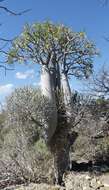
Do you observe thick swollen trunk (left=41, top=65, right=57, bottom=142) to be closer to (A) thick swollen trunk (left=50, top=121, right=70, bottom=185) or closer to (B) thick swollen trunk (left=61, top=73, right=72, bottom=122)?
(A) thick swollen trunk (left=50, top=121, right=70, bottom=185)

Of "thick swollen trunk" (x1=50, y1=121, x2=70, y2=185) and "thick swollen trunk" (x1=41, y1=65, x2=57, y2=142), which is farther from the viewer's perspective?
"thick swollen trunk" (x1=50, y1=121, x2=70, y2=185)

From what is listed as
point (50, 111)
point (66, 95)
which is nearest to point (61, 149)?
point (50, 111)

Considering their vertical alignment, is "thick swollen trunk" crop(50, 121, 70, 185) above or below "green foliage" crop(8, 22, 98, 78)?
below

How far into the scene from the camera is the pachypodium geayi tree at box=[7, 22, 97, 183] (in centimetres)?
959

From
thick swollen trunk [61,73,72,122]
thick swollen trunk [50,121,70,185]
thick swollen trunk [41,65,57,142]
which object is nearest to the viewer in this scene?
thick swollen trunk [41,65,57,142]

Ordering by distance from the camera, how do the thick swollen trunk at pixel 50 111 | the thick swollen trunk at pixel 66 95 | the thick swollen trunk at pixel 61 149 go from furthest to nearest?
the thick swollen trunk at pixel 66 95
the thick swollen trunk at pixel 61 149
the thick swollen trunk at pixel 50 111

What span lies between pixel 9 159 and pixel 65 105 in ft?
6.97

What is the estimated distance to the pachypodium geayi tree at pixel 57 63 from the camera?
9.59 m

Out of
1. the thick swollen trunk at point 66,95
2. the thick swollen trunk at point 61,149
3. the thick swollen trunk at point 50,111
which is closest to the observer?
the thick swollen trunk at point 50,111

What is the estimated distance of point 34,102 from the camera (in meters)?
9.45

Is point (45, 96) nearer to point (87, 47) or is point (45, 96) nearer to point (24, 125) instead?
point (24, 125)

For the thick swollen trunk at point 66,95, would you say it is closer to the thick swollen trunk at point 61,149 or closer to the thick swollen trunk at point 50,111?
the thick swollen trunk at point 61,149

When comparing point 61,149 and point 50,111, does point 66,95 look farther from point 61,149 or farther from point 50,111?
point 61,149

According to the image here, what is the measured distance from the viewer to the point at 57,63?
10547 mm
